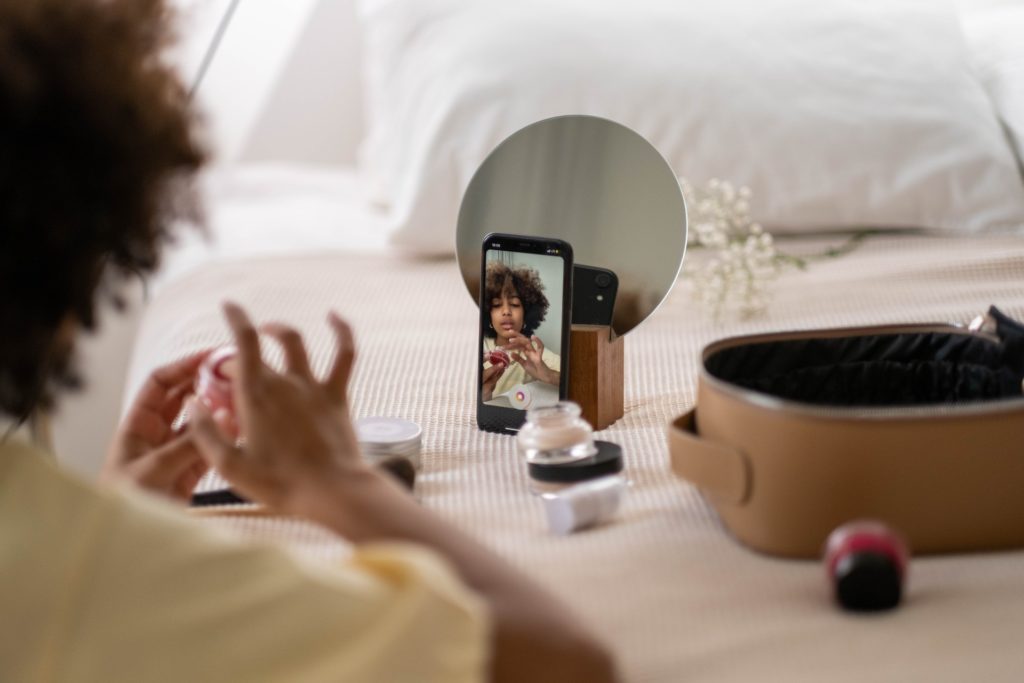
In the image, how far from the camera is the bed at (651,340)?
0.68 meters

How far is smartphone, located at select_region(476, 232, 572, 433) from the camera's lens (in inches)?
38.9

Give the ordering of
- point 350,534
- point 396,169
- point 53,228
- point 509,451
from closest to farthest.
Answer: point 53,228, point 350,534, point 509,451, point 396,169

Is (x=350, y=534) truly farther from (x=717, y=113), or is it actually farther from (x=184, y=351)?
(x=717, y=113)

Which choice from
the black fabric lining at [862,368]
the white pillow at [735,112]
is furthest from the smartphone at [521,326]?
the white pillow at [735,112]

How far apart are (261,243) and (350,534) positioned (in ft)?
3.59

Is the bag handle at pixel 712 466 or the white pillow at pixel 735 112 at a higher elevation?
the white pillow at pixel 735 112

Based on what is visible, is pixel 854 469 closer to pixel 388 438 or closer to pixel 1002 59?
pixel 388 438

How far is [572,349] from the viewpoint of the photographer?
1010 mm

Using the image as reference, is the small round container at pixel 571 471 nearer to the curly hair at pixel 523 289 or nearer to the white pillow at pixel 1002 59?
the curly hair at pixel 523 289

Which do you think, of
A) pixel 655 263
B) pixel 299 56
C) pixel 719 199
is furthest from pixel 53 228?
pixel 299 56

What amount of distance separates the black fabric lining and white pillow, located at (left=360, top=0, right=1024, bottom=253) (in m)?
0.66

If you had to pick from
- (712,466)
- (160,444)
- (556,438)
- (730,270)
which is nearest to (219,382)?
(160,444)

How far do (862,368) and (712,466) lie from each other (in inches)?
8.1

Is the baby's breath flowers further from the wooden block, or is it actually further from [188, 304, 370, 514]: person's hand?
[188, 304, 370, 514]: person's hand
